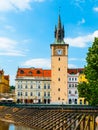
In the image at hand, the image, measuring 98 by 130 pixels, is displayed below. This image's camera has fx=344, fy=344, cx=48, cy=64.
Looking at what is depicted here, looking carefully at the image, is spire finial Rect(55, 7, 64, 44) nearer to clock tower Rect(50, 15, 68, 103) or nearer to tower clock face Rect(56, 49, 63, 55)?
clock tower Rect(50, 15, 68, 103)

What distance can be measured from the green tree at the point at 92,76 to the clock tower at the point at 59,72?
228ft

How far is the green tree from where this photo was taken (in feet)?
170

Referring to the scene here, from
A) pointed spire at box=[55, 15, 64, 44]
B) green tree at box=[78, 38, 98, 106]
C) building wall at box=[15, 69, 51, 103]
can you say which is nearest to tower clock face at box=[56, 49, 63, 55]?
pointed spire at box=[55, 15, 64, 44]

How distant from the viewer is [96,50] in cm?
5256

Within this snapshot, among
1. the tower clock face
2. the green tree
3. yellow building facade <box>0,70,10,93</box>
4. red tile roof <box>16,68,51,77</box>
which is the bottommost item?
the green tree

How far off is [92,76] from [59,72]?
237ft

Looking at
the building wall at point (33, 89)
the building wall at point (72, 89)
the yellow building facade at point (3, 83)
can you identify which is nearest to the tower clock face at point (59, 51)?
the building wall at point (72, 89)

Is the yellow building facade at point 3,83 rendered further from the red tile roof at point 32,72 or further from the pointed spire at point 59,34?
the pointed spire at point 59,34

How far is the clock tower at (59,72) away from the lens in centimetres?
12375

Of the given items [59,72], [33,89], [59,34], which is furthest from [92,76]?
[33,89]

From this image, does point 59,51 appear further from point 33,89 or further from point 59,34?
point 33,89

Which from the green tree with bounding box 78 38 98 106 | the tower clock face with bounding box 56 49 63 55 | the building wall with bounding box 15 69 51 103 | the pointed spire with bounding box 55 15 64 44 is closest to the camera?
the green tree with bounding box 78 38 98 106

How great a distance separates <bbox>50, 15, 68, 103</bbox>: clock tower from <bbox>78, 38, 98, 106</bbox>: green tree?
2735 inches

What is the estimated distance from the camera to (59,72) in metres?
124
